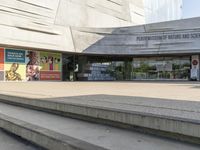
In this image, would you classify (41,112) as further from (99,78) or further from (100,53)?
(99,78)

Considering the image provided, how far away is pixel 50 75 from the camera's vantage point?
111 ft

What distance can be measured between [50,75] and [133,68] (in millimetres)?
11088

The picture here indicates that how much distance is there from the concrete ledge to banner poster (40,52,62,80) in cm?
2665

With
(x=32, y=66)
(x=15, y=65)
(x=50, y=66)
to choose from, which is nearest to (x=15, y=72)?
(x=15, y=65)

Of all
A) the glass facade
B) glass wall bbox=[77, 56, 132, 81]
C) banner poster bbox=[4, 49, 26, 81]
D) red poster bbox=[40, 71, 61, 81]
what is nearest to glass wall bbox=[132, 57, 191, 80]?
the glass facade

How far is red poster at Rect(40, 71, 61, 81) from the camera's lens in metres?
33.2

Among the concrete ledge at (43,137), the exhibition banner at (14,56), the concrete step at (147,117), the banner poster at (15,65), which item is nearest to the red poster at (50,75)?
the banner poster at (15,65)

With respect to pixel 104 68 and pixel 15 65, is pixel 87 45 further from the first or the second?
pixel 15 65

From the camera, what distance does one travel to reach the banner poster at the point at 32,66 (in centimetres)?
3148

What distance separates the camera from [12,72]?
29969 millimetres

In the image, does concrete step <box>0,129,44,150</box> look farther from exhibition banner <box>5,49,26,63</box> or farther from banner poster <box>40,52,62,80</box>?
banner poster <box>40,52,62,80</box>

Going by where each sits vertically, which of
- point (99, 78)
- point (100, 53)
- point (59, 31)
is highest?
point (59, 31)

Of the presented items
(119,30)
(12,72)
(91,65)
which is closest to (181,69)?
(119,30)

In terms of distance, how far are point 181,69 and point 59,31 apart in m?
14.7
